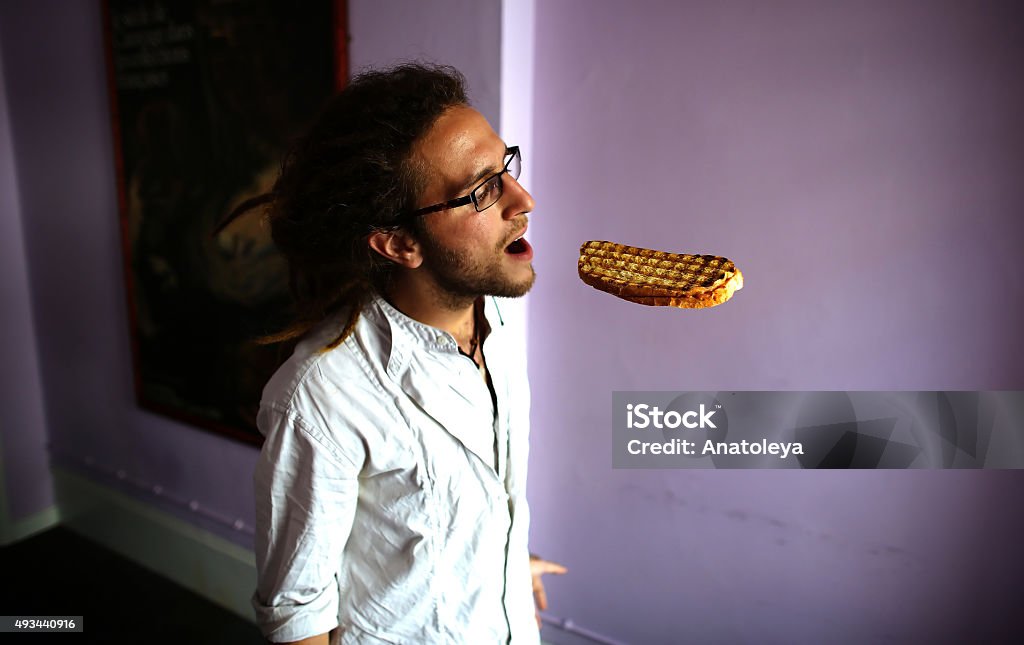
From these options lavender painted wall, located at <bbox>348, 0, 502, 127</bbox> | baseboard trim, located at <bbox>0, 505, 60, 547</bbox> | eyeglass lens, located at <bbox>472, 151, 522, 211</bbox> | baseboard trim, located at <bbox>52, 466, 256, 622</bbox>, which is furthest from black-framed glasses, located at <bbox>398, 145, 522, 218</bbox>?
baseboard trim, located at <bbox>0, 505, 60, 547</bbox>

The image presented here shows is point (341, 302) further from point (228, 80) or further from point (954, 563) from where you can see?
point (954, 563)

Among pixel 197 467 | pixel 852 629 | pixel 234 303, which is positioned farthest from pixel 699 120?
pixel 197 467

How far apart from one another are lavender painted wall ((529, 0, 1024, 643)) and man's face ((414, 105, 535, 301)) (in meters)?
0.56

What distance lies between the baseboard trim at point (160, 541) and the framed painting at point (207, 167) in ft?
1.57

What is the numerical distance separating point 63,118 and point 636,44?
89.6 inches

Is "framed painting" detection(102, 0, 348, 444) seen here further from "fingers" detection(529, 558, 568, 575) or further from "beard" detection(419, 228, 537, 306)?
"fingers" detection(529, 558, 568, 575)

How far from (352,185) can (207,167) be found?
4.48 ft

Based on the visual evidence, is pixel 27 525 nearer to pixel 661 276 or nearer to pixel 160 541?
pixel 160 541

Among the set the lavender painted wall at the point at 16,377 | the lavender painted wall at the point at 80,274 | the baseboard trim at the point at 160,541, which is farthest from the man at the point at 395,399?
the lavender painted wall at the point at 16,377

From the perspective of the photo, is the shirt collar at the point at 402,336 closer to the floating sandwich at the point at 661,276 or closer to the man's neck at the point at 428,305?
the man's neck at the point at 428,305

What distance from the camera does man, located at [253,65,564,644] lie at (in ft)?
3.47

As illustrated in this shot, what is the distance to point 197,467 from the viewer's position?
8.51 ft

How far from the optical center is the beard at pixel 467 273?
3.75 ft

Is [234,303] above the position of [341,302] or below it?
below
